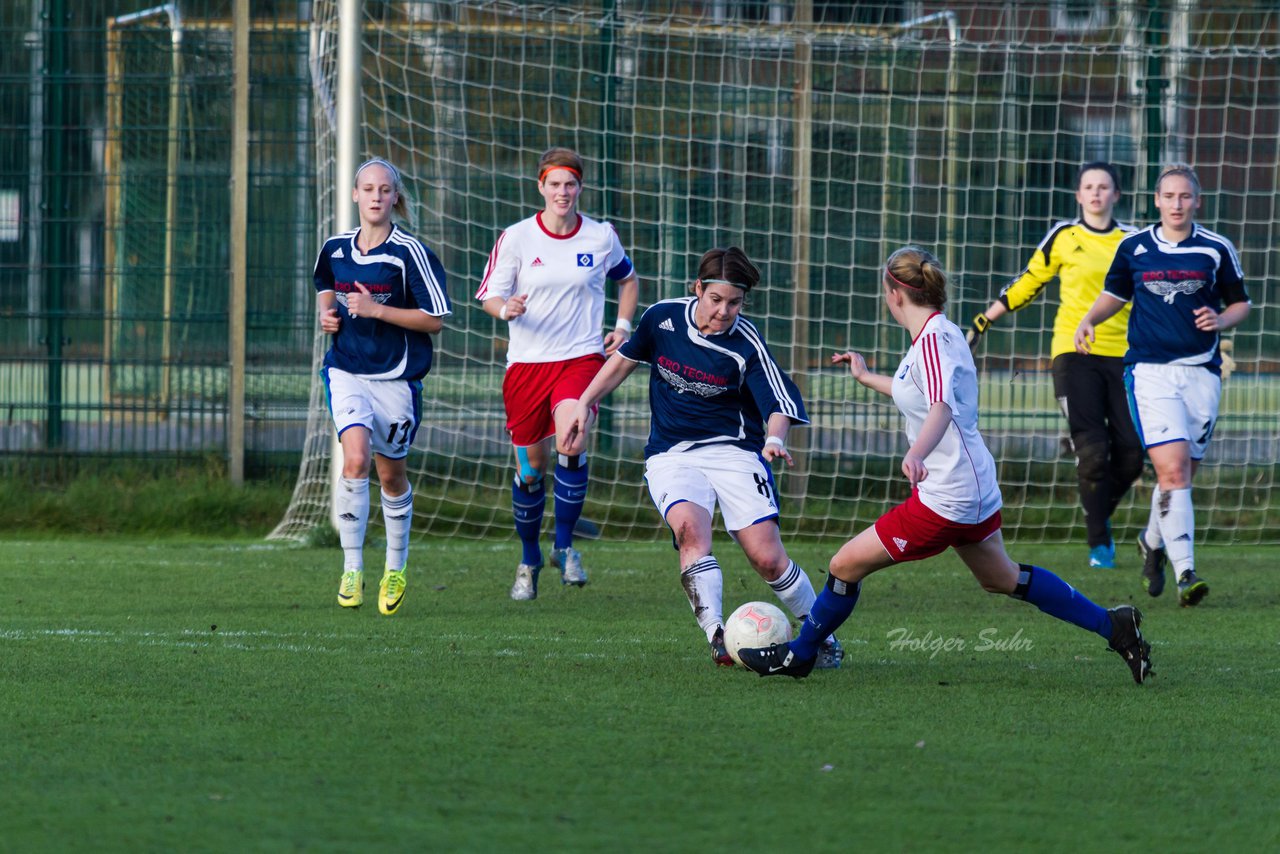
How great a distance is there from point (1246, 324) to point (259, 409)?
6.68m

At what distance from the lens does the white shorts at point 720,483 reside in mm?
5566

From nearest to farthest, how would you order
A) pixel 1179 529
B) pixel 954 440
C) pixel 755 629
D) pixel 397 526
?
pixel 954 440 < pixel 755 629 < pixel 397 526 < pixel 1179 529

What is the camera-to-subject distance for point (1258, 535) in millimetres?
10188

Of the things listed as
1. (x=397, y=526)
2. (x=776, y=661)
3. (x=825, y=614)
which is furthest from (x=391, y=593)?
(x=825, y=614)

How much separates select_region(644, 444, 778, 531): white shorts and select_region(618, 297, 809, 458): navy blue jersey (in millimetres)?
58

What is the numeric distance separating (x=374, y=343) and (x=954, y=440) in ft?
9.31

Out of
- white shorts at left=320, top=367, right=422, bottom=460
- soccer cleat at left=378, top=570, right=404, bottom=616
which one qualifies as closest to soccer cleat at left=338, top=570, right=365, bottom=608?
soccer cleat at left=378, top=570, right=404, bottom=616

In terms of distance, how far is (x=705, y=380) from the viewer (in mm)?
5672

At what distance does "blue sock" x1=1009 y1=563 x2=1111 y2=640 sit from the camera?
5152mm

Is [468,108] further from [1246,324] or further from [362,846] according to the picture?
[362,846]

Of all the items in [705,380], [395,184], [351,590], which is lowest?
[351,590]

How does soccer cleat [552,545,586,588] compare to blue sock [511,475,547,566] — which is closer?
blue sock [511,475,547,566]

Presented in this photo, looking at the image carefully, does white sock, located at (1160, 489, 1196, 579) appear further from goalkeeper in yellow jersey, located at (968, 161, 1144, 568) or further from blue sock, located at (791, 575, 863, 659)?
blue sock, located at (791, 575, 863, 659)

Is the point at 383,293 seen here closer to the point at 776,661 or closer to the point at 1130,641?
the point at 776,661
